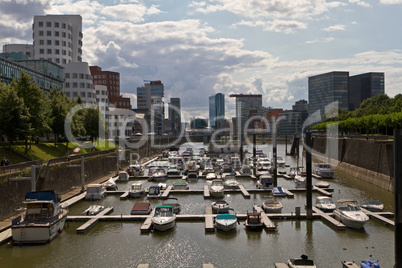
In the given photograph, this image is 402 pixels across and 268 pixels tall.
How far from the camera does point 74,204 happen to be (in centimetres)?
3925

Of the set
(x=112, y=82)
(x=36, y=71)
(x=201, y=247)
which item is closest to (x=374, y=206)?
(x=201, y=247)

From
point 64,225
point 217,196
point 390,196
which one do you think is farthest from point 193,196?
point 390,196

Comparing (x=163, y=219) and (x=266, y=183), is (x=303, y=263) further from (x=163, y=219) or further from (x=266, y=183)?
(x=266, y=183)

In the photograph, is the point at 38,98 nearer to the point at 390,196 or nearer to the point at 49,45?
the point at 390,196

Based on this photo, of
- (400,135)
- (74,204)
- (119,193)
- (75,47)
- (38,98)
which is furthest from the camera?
(75,47)

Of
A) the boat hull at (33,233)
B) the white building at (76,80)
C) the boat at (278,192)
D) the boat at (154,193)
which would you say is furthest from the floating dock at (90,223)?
the white building at (76,80)

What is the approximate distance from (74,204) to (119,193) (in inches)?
341

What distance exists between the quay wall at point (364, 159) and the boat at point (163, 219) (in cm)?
3260

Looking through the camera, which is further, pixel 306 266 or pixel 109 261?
pixel 109 261

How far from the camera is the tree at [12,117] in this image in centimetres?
4159

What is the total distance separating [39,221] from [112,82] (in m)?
163

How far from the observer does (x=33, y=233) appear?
2514 centimetres

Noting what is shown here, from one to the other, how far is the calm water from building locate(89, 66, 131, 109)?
150 m

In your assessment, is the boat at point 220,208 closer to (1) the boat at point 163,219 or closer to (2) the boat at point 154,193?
(1) the boat at point 163,219
